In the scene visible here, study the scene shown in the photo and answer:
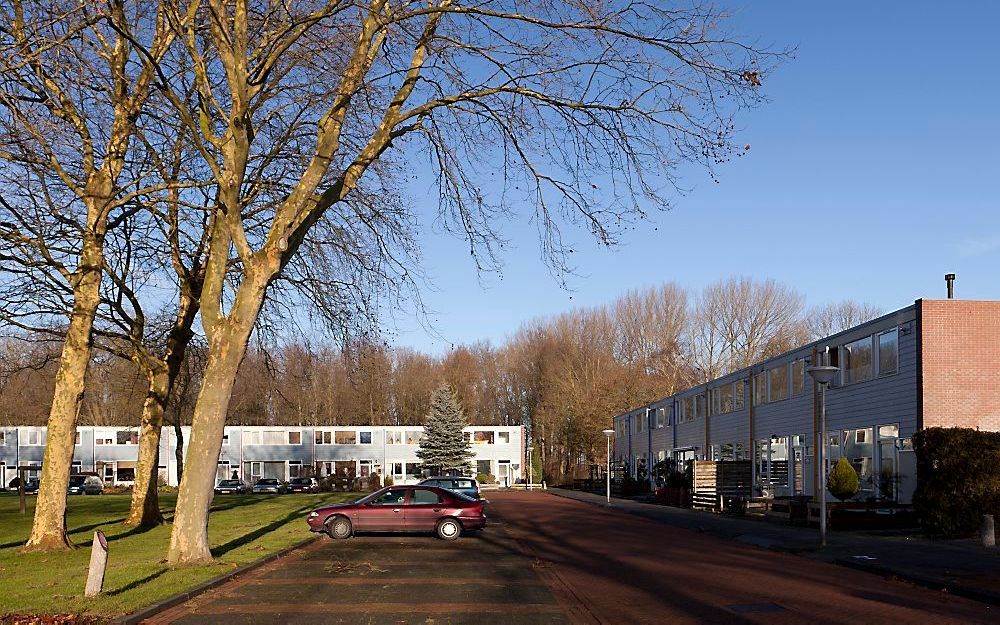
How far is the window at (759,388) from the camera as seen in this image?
45.3 meters

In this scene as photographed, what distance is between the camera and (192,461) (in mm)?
17125

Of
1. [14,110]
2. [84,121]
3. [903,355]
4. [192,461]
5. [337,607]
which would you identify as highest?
[84,121]

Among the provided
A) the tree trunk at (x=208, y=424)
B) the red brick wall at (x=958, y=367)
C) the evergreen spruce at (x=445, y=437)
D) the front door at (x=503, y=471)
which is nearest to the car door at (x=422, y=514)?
the tree trunk at (x=208, y=424)

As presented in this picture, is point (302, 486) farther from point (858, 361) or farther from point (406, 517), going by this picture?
point (406, 517)

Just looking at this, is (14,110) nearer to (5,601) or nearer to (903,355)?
(5,601)

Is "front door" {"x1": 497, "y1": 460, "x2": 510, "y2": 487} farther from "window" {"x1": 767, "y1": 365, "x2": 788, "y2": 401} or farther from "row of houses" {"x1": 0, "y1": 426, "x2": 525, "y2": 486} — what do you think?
"window" {"x1": 767, "y1": 365, "x2": 788, "y2": 401}

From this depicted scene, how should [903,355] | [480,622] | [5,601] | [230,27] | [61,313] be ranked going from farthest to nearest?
[903,355] → [61,313] → [230,27] → [5,601] → [480,622]

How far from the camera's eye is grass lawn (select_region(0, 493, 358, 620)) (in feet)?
41.3

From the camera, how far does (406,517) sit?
27.0 m

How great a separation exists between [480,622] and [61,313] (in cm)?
1450

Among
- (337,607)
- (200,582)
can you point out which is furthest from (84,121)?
(337,607)

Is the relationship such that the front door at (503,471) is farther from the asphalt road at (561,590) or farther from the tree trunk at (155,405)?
the asphalt road at (561,590)

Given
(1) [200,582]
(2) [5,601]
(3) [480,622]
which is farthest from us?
(1) [200,582]

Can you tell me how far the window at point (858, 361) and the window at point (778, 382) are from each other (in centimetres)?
673
